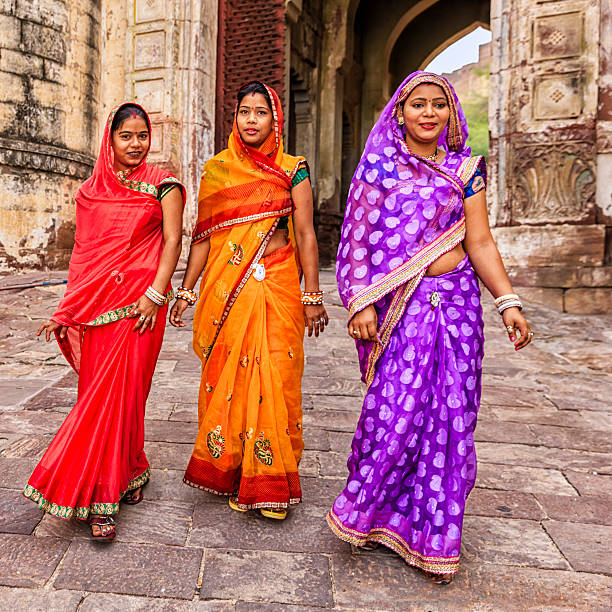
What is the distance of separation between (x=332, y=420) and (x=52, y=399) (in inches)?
67.9

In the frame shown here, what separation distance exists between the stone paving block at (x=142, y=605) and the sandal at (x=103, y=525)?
298 millimetres

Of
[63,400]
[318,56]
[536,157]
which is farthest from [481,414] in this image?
[318,56]

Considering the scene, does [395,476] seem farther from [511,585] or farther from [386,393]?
[511,585]

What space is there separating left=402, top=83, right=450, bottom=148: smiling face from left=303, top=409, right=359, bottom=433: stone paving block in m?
1.77

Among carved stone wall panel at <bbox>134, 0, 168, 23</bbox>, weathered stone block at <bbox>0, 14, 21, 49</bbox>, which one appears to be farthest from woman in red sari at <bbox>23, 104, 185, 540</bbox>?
carved stone wall panel at <bbox>134, 0, 168, 23</bbox>

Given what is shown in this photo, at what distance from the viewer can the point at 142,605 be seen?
167 centimetres

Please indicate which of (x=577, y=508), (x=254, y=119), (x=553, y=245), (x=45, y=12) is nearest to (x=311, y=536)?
(x=577, y=508)

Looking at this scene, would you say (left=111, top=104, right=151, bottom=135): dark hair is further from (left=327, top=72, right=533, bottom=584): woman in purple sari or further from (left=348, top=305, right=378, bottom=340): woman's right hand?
(left=348, top=305, right=378, bottom=340): woman's right hand

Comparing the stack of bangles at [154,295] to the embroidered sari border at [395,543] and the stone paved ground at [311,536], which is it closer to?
the stone paved ground at [311,536]

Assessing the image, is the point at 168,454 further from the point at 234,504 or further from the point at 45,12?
the point at 45,12

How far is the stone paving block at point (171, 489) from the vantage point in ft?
7.80

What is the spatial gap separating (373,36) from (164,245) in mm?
13858

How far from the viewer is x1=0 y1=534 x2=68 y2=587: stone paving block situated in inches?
69.9

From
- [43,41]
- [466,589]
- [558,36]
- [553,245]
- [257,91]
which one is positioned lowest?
[466,589]
